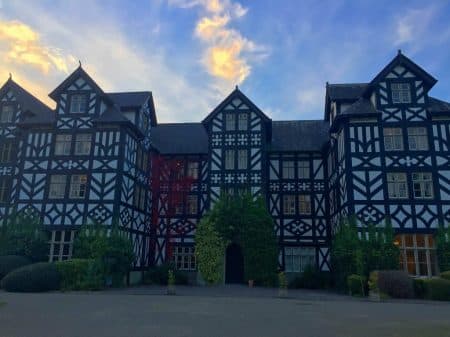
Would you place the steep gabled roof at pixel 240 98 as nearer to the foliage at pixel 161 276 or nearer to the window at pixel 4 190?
the foliage at pixel 161 276

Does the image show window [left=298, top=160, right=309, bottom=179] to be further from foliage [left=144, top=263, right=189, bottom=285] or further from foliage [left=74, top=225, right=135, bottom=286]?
foliage [left=74, top=225, right=135, bottom=286]

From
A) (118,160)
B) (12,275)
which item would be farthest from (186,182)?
(12,275)

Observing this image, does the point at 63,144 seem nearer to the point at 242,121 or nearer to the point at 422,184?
the point at 242,121

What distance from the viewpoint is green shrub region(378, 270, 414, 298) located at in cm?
1750

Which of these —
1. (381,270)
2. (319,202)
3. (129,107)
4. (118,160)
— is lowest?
(381,270)

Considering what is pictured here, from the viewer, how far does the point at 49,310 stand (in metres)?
11.6

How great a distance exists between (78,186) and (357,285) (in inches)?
697

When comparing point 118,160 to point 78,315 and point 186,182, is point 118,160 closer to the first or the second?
point 186,182

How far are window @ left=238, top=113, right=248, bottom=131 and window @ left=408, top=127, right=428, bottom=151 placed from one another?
35.6 feet

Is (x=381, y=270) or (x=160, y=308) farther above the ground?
(x=381, y=270)

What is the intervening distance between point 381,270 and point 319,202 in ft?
28.7

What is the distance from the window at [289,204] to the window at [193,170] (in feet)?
23.3

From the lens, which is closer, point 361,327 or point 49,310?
point 361,327

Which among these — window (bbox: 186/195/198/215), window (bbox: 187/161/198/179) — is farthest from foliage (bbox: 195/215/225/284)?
window (bbox: 187/161/198/179)
